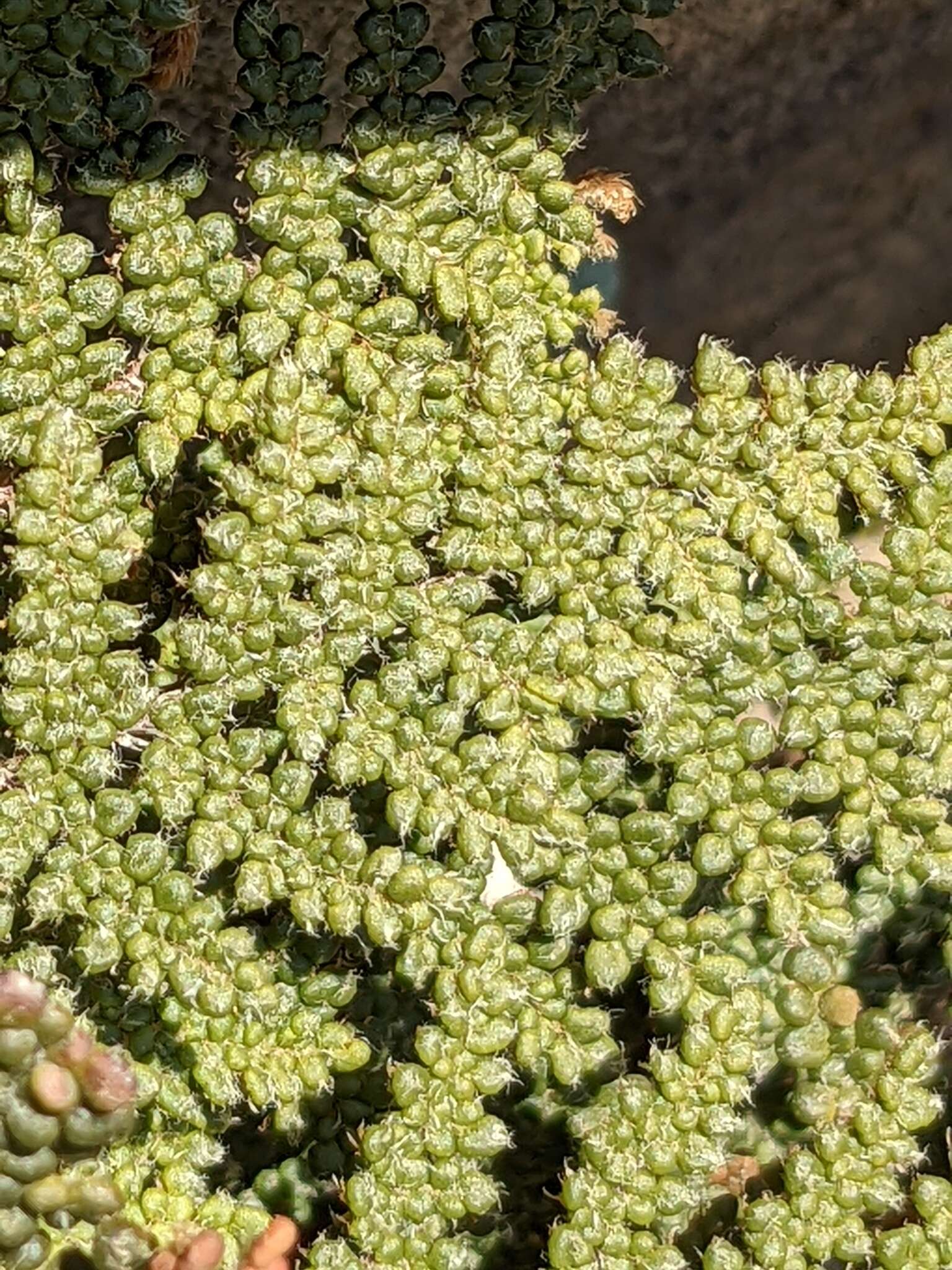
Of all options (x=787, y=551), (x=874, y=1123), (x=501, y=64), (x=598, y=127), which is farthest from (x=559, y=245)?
(x=874, y=1123)

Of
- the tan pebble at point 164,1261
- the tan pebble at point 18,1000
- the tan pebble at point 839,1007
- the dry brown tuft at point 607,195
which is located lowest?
the tan pebble at point 164,1261

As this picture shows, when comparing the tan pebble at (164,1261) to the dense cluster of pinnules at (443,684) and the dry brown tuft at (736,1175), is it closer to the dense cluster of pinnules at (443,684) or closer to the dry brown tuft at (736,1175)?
the dense cluster of pinnules at (443,684)

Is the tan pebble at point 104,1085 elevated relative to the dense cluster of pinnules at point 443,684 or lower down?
lower down

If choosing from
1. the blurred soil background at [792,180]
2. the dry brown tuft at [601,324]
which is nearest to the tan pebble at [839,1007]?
the dry brown tuft at [601,324]

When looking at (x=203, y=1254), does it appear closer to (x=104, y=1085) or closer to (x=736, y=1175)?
(x=104, y=1085)

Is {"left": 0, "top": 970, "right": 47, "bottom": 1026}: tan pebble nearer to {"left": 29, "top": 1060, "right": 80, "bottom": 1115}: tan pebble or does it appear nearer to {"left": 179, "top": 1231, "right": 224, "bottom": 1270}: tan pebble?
{"left": 29, "top": 1060, "right": 80, "bottom": 1115}: tan pebble

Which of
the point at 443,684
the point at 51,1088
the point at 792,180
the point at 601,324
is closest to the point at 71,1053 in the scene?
the point at 51,1088
